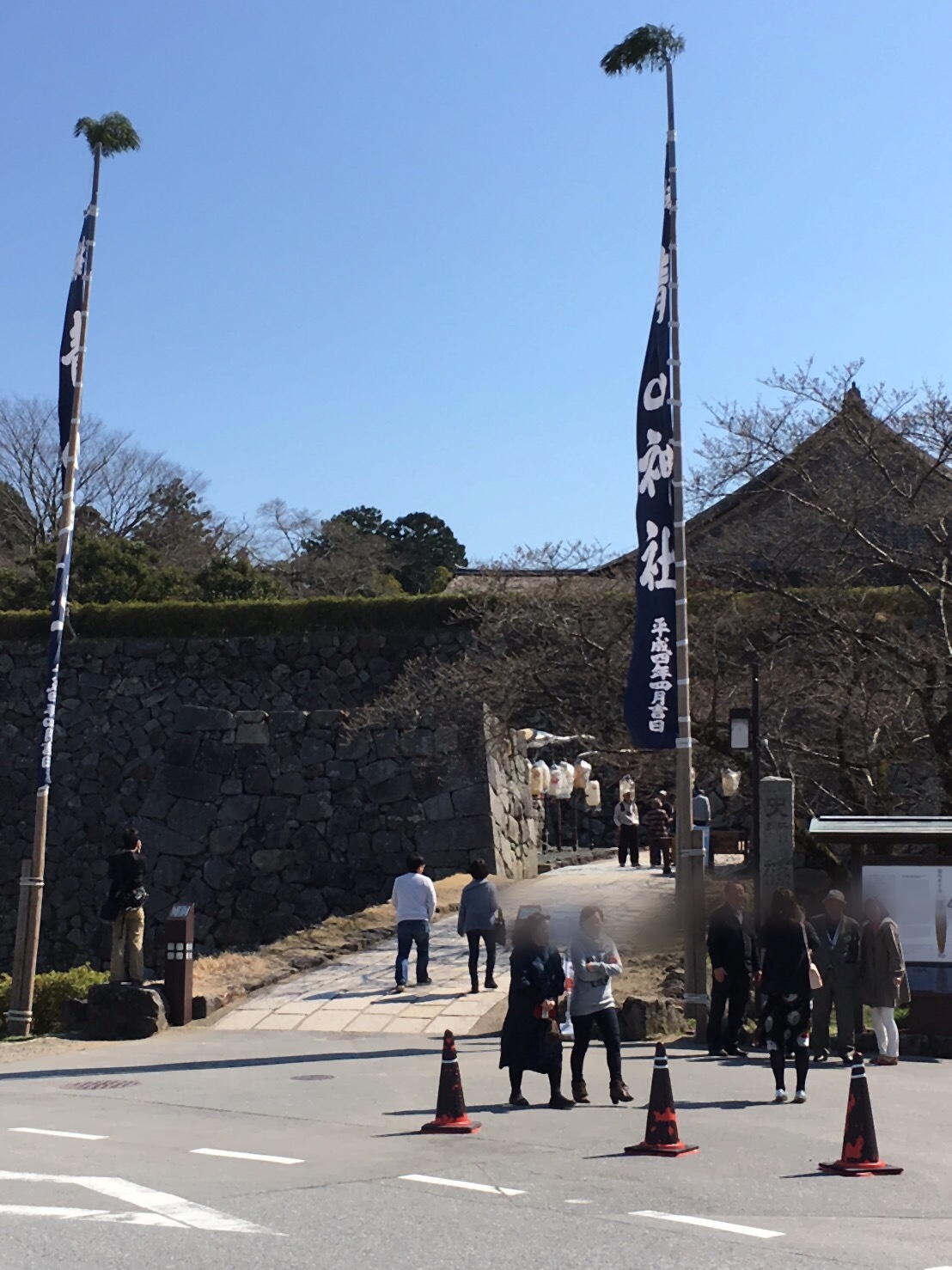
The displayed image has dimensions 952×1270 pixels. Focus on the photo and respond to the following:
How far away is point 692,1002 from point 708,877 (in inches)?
381

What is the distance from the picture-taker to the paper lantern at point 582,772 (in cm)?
2681

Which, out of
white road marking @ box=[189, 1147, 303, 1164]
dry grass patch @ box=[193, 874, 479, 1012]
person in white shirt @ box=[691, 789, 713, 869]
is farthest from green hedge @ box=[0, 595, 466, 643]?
white road marking @ box=[189, 1147, 303, 1164]

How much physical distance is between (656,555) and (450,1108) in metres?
7.36

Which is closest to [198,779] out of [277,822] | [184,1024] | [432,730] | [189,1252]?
[277,822]

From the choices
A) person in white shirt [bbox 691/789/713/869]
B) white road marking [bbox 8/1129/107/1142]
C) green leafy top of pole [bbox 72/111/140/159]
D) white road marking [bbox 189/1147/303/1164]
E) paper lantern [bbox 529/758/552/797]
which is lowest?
white road marking [bbox 8/1129/107/1142]

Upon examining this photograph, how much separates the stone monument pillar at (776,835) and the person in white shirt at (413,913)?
4020 millimetres

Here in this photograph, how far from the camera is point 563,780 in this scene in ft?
86.4

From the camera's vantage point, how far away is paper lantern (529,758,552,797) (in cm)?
2580

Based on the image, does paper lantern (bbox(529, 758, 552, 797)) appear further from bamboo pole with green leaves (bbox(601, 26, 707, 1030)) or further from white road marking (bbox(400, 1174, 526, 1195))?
white road marking (bbox(400, 1174, 526, 1195))

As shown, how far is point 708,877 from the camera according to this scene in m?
23.3

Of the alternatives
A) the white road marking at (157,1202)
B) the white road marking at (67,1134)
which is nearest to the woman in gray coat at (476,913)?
the white road marking at (67,1134)

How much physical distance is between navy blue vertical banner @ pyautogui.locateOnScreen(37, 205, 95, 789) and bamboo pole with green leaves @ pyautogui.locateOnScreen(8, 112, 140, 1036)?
0.03 ft

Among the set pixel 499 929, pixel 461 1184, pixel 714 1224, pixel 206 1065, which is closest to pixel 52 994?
pixel 206 1065

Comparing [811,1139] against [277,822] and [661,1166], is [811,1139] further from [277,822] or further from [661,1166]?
[277,822]
